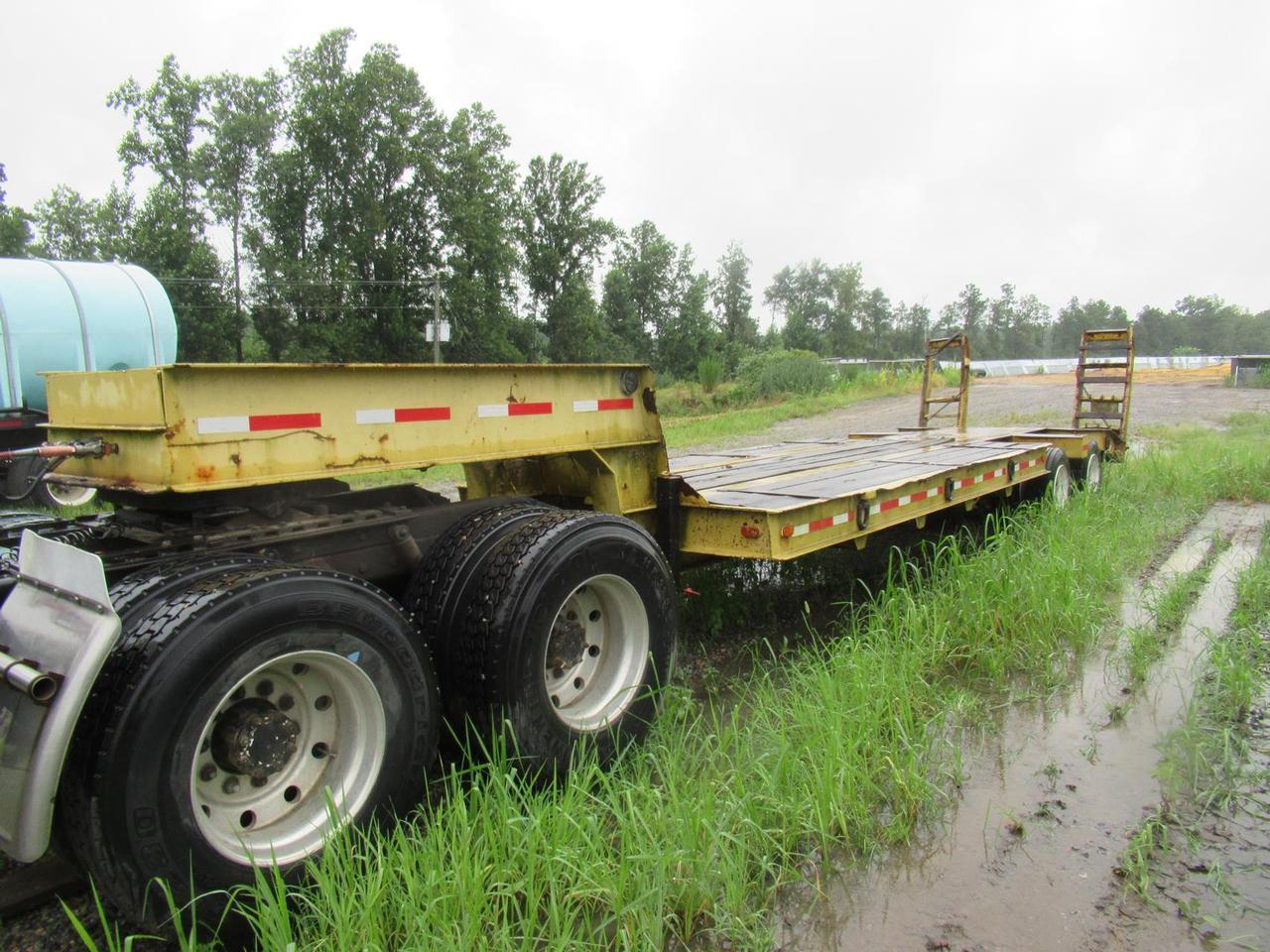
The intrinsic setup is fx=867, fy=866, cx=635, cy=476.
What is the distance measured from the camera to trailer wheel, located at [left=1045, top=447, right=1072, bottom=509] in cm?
773

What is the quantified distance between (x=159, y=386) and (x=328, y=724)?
42.2 inches

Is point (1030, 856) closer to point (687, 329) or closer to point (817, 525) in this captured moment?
point (817, 525)

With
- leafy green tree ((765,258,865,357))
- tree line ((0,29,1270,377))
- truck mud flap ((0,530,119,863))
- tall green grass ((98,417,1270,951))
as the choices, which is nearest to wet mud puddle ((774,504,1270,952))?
tall green grass ((98,417,1270,951))

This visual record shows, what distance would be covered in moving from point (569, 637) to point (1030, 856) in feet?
5.64

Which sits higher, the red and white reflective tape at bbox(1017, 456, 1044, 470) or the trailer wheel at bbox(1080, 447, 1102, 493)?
the red and white reflective tape at bbox(1017, 456, 1044, 470)

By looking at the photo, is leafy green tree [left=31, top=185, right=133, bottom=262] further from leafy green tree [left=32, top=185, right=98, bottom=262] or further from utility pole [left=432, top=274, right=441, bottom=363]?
utility pole [left=432, top=274, right=441, bottom=363]

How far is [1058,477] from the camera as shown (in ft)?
26.3

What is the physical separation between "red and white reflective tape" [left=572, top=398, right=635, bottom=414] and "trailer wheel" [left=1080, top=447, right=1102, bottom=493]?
6243mm

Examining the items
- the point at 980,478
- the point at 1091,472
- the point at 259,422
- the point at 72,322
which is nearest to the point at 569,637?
the point at 259,422

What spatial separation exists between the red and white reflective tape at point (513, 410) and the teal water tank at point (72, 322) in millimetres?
6858

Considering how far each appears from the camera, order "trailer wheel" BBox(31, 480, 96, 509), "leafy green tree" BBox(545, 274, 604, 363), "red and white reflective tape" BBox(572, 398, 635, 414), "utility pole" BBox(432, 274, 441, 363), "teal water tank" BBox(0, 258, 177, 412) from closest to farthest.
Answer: "red and white reflective tape" BBox(572, 398, 635, 414) < "trailer wheel" BBox(31, 480, 96, 509) < "teal water tank" BBox(0, 258, 177, 412) < "utility pole" BBox(432, 274, 441, 363) < "leafy green tree" BBox(545, 274, 604, 363)

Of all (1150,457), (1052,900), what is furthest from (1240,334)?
(1052,900)

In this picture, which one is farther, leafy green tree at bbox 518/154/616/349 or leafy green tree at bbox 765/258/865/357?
leafy green tree at bbox 765/258/865/357

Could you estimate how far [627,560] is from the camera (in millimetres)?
Result: 3340
